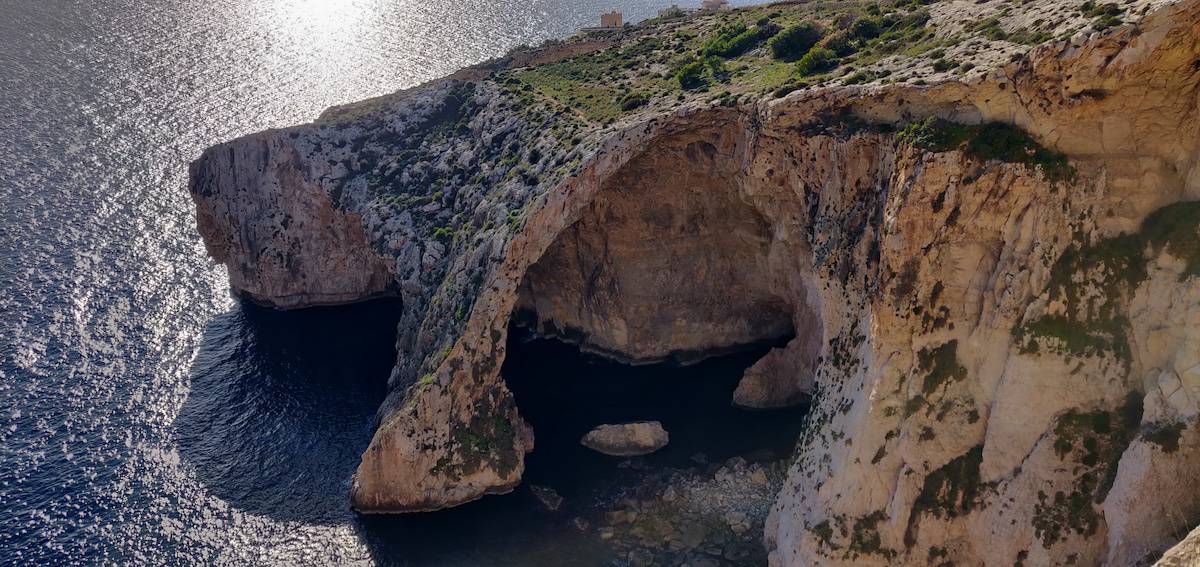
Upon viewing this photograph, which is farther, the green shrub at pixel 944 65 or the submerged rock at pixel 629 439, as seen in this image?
the submerged rock at pixel 629 439

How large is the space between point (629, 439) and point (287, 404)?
24.3m

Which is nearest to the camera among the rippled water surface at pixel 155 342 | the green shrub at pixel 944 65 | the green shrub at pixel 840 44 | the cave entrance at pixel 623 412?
the green shrub at pixel 944 65

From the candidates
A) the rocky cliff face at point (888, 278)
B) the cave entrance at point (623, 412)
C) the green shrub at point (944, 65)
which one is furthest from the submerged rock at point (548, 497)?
the green shrub at point (944, 65)

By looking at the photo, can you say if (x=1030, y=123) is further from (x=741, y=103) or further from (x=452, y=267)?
(x=452, y=267)

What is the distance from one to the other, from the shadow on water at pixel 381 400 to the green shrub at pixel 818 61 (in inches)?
842

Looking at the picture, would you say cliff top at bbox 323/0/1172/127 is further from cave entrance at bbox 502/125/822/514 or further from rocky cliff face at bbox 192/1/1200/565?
cave entrance at bbox 502/125/822/514

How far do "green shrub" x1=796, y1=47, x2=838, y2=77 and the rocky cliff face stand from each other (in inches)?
121

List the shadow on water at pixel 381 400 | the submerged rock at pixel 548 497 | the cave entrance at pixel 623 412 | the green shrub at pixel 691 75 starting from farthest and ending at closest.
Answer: the green shrub at pixel 691 75 → the cave entrance at pixel 623 412 → the submerged rock at pixel 548 497 → the shadow on water at pixel 381 400

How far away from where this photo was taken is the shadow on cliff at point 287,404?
5166 centimetres

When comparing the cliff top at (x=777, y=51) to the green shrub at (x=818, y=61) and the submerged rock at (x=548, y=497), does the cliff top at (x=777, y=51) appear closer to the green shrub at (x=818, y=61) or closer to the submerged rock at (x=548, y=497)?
the green shrub at (x=818, y=61)

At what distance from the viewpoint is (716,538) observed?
46.0 meters

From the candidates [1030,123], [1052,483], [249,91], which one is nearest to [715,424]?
[1052,483]

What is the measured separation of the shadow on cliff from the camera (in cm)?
5166

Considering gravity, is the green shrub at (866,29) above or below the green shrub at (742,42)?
below
